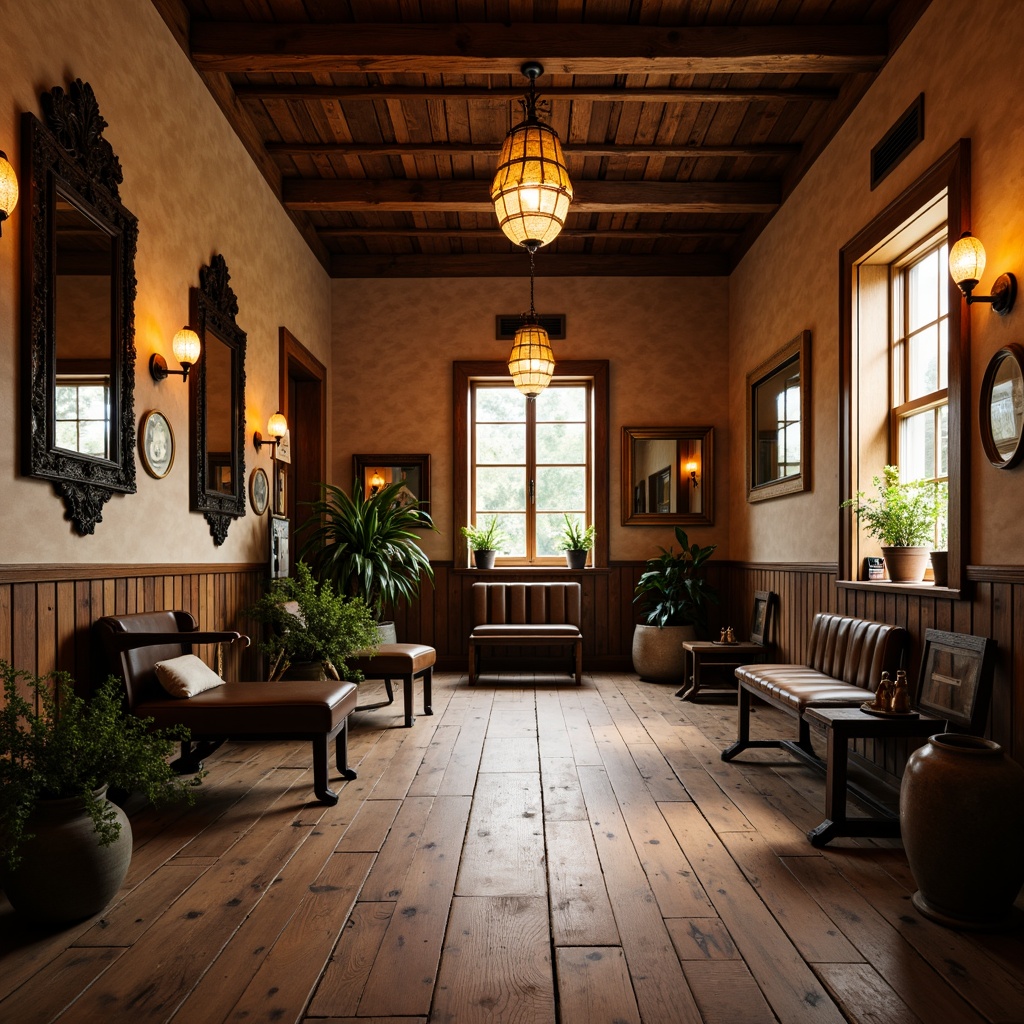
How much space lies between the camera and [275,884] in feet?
8.56

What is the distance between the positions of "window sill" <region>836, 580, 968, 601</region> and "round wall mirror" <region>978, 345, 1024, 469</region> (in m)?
0.57

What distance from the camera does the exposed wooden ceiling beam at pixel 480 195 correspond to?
20.1 feet

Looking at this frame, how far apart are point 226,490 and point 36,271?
81.9 inches

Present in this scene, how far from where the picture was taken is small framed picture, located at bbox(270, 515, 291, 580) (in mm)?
5756

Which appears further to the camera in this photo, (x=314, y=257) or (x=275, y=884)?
(x=314, y=257)

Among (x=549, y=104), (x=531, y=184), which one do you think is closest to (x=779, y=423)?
(x=549, y=104)

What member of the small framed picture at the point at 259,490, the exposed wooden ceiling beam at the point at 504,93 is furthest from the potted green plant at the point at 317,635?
the exposed wooden ceiling beam at the point at 504,93

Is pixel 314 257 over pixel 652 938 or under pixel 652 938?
over

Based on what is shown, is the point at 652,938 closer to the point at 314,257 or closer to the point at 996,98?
the point at 996,98

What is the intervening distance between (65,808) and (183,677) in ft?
3.87

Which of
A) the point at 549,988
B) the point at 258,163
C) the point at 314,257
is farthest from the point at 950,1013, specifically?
the point at 314,257

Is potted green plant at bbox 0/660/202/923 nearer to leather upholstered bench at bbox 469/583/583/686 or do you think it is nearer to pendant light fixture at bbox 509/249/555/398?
pendant light fixture at bbox 509/249/555/398

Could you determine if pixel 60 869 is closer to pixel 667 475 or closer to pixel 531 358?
pixel 531 358

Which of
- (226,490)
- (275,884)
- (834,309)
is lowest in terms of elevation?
(275,884)
